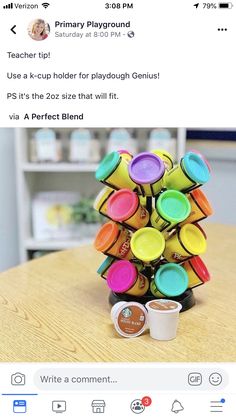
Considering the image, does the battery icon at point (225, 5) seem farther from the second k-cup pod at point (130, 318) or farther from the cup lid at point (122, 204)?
the second k-cup pod at point (130, 318)

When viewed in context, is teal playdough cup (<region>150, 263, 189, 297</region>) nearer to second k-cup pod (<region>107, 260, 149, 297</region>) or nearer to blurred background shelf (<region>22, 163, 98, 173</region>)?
second k-cup pod (<region>107, 260, 149, 297</region>)

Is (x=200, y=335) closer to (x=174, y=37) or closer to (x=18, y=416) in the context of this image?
(x=18, y=416)

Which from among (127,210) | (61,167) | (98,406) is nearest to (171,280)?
(127,210)

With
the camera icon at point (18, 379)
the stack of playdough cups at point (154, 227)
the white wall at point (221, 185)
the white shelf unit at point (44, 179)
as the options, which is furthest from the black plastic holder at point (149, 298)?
the white shelf unit at point (44, 179)

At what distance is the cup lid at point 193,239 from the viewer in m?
0.64

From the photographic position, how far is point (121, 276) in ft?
2.16

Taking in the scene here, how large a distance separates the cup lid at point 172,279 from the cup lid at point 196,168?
12cm

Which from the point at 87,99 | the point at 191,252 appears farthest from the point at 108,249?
the point at 87,99

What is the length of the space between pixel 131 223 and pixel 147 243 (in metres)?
0.03

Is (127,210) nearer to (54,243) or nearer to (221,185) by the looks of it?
(221,185)

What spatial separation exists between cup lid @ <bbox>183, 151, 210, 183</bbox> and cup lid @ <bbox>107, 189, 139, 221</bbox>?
77 mm

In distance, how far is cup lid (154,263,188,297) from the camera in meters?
0.65

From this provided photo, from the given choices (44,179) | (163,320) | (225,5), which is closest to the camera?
(225,5)

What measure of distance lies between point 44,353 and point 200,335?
0.19 m
